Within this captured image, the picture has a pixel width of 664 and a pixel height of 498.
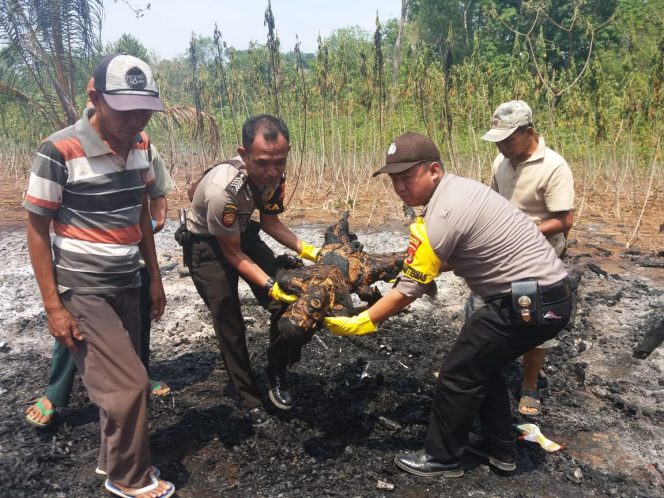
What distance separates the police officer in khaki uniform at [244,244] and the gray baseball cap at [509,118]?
4.36 feet

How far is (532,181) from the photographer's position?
3195 millimetres

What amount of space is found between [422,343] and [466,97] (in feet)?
16.0

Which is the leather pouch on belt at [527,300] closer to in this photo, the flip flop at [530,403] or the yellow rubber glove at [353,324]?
the yellow rubber glove at [353,324]

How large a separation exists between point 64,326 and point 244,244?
1.28m

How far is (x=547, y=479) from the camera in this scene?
8.74ft

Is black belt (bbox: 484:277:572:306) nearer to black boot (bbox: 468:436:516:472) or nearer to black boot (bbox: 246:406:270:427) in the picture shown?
black boot (bbox: 468:436:516:472)

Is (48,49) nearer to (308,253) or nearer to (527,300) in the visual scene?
(308,253)

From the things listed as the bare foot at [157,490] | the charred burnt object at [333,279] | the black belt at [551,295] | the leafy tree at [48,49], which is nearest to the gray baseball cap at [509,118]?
the charred burnt object at [333,279]

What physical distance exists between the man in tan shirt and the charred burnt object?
0.91 meters

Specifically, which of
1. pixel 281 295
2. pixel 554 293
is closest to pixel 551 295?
pixel 554 293

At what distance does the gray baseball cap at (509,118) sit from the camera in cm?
308

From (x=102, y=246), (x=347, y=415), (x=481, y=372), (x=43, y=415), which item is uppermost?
(x=102, y=246)

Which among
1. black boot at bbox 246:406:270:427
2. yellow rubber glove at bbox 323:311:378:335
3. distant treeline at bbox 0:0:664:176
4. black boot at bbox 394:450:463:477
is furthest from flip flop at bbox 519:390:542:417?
distant treeline at bbox 0:0:664:176

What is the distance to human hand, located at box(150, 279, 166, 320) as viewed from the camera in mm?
2967
